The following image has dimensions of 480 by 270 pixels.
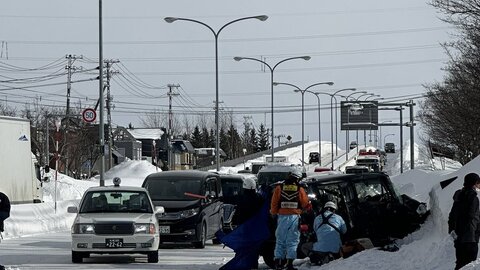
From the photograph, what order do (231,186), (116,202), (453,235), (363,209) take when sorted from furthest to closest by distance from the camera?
(231,186) < (116,202) < (363,209) < (453,235)

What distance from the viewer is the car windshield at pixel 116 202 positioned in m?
20.1

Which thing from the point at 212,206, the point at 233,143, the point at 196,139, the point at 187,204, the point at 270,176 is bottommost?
the point at 212,206

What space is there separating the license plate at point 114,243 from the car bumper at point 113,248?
4 cm

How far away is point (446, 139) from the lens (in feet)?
255

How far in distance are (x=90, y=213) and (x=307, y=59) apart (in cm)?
4398

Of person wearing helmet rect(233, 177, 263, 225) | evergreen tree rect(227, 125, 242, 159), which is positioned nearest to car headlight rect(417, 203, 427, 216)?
person wearing helmet rect(233, 177, 263, 225)

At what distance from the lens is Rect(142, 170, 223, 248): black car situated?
22.7 metres

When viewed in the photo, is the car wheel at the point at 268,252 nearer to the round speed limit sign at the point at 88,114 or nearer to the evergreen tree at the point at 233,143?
the round speed limit sign at the point at 88,114

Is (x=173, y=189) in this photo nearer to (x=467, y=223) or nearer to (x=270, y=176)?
(x=467, y=223)

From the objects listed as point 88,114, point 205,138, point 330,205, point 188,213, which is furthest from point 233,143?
point 330,205

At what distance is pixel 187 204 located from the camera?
23047 mm

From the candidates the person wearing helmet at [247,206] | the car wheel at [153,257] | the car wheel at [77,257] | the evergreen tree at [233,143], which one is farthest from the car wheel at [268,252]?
the evergreen tree at [233,143]

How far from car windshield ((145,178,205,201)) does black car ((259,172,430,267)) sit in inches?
241

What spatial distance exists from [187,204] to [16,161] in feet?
39.7
